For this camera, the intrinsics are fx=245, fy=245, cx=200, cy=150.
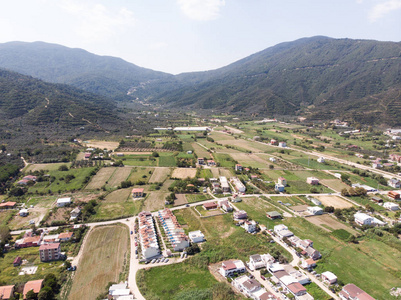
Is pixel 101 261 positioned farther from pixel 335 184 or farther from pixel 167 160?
pixel 335 184

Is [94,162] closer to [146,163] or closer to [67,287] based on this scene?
[146,163]

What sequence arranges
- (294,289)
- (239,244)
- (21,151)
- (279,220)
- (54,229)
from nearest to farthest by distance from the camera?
(294,289) → (239,244) → (54,229) → (279,220) → (21,151)

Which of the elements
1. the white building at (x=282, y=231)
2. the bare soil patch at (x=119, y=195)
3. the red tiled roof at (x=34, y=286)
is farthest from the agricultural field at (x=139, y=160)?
the red tiled roof at (x=34, y=286)

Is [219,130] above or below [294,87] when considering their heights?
below

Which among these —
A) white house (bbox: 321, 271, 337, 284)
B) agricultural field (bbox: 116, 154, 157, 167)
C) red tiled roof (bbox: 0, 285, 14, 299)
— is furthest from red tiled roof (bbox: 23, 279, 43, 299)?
agricultural field (bbox: 116, 154, 157, 167)

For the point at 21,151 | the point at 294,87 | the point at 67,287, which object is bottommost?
the point at 67,287

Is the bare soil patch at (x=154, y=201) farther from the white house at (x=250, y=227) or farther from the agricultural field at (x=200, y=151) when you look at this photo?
the agricultural field at (x=200, y=151)

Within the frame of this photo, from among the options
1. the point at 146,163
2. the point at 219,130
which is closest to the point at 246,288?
the point at 146,163

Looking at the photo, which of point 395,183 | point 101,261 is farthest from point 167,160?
point 395,183
